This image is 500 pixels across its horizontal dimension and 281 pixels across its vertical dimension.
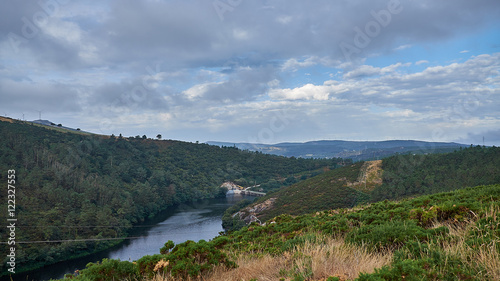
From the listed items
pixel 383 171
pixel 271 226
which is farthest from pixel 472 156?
pixel 271 226

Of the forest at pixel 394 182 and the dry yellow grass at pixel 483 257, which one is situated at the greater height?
the dry yellow grass at pixel 483 257

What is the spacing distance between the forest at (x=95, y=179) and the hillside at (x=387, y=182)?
21.6 meters

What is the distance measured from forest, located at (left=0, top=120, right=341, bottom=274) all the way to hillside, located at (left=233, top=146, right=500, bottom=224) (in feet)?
70.9

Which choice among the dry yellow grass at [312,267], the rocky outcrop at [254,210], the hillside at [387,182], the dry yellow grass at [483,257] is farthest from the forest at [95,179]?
the dry yellow grass at [483,257]

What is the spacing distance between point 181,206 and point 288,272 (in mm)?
72601

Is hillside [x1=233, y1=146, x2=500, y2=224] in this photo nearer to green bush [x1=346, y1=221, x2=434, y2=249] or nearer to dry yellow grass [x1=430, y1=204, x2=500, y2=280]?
green bush [x1=346, y1=221, x2=434, y2=249]

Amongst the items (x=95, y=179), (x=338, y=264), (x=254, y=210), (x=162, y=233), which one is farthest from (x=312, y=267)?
(x=95, y=179)

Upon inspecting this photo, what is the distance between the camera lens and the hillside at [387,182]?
3631 centimetres

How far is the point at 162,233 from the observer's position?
47219mm

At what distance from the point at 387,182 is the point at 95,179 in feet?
184

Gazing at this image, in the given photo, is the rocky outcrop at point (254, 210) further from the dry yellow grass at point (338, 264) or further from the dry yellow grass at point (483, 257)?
the dry yellow grass at point (483, 257)

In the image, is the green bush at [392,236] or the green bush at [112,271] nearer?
the green bush at [112,271]

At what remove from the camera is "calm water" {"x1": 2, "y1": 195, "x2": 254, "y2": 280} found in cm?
3400

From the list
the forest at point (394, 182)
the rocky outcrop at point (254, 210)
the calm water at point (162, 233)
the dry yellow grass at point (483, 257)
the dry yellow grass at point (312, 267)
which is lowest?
the calm water at point (162, 233)
